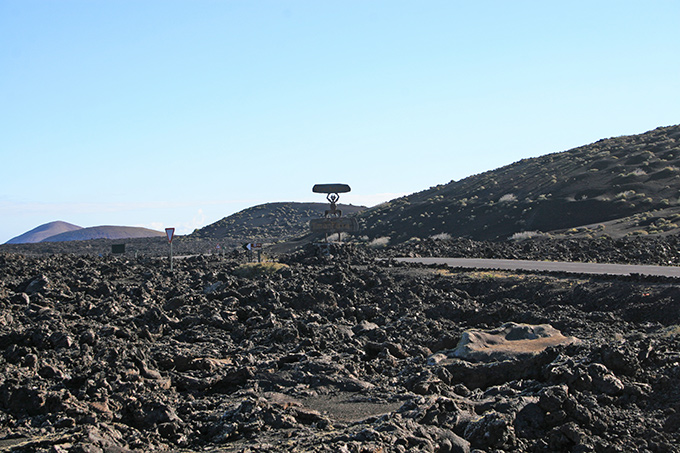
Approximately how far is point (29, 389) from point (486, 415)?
6654mm

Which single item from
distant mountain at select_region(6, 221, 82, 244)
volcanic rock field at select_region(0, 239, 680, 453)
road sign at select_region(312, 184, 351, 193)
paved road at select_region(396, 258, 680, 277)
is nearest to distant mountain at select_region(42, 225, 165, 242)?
distant mountain at select_region(6, 221, 82, 244)

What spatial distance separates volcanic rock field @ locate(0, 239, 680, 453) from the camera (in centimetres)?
832

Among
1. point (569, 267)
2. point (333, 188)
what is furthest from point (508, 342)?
point (333, 188)

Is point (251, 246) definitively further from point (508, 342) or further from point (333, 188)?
point (508, 342)

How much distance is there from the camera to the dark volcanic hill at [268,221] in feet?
282

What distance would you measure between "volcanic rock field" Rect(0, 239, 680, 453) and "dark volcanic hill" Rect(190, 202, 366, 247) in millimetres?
58646

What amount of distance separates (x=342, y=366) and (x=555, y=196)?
44.1 m

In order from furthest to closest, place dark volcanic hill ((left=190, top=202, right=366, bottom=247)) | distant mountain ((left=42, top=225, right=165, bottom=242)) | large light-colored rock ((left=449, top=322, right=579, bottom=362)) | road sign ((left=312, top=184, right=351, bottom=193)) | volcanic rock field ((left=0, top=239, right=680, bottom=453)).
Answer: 1. distant mountain ((left=42, top=225, right=165, bottom=242))
2. dark volcanic hill ((left=190, top=202, right=366, bottom=247))
3. road sign ((left=312, top=184, right=351, bottom=193))
4. large light-colored rock ((left=449, top=322, right=579, bottom=362))
5. volcanic rock field ((left=0, top=239, right=680, bottom=453))

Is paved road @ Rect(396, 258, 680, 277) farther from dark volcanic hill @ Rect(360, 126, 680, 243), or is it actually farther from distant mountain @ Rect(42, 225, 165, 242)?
distant mountain @ Rect(42, 225, 165, 242)

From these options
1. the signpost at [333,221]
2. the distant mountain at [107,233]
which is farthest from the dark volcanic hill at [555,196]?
the distant mountain at [107,233]

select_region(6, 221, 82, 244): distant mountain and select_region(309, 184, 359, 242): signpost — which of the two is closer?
select_region(309, 184, 359, 242): signpost

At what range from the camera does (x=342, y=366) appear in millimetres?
12086

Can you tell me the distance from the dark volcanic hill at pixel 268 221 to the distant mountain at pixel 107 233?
25.6ft

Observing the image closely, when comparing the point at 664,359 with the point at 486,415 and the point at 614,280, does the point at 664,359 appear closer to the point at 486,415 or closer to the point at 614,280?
the point at 486,415
